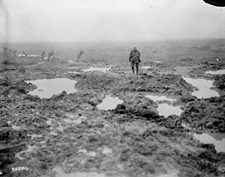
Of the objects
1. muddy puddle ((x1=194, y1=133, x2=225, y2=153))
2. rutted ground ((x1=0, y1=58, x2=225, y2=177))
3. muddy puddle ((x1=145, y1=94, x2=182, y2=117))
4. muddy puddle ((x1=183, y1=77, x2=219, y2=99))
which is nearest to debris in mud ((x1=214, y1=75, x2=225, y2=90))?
muddy puddle ((x1=183, y1=77, x2=219, y2=99))

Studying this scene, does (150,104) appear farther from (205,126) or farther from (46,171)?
(46,171)

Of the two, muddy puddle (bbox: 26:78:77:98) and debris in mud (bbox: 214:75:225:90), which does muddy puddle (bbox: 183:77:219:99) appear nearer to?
debris in mud (bbox: 214:75:225:90)

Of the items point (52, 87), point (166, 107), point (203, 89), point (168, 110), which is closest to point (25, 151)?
point (168, 110)

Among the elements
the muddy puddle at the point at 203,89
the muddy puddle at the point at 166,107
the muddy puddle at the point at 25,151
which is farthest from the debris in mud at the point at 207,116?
the muddy puddle at the point at 25,151

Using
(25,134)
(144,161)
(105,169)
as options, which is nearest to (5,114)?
(25,134)

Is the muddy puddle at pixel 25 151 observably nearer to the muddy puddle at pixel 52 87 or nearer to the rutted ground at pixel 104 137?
the rutted ground at pixel 104 137

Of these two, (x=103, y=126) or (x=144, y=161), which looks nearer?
(x=144, y=161)
